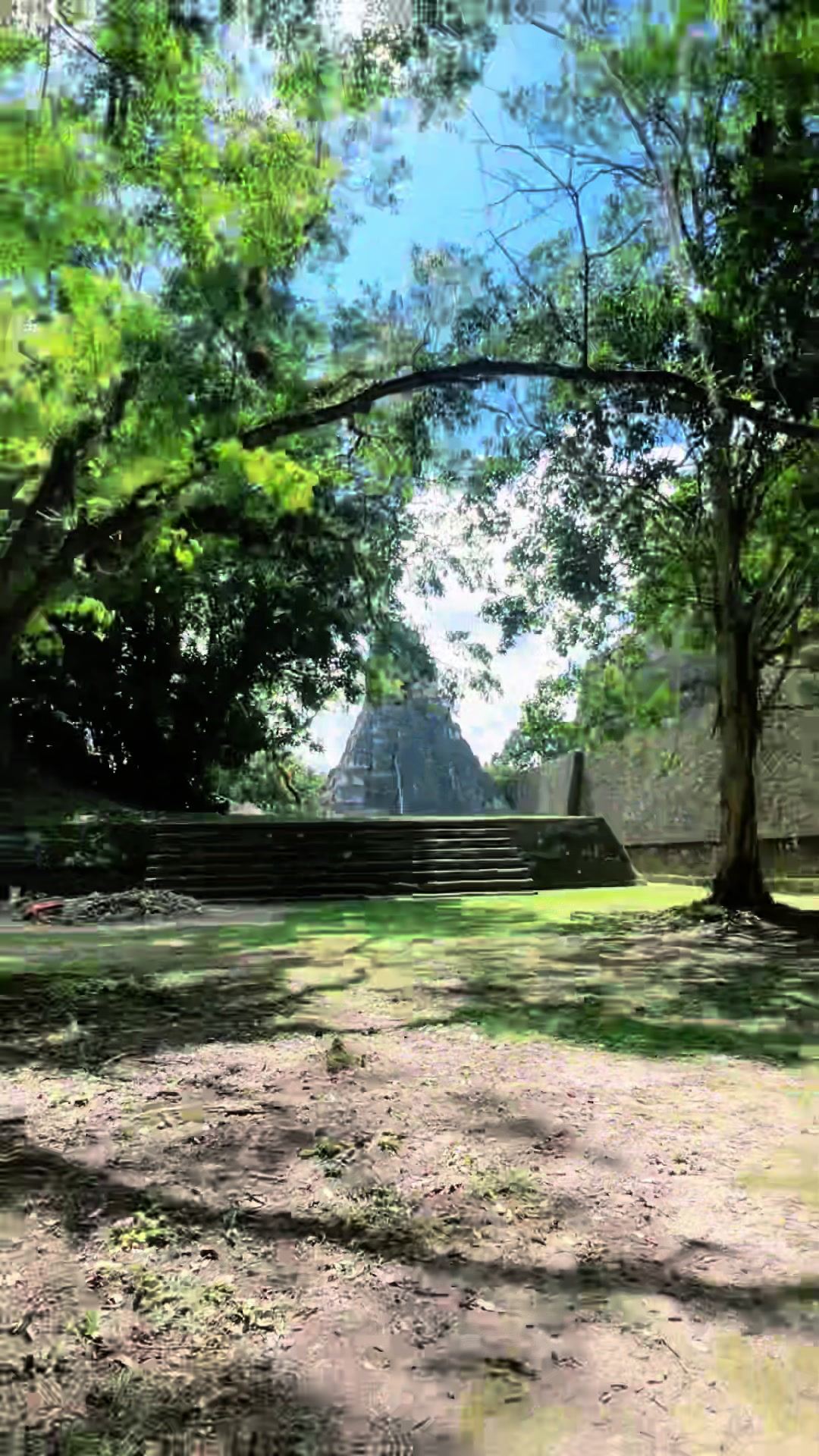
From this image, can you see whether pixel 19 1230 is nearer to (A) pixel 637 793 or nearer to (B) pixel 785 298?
(B) pixel 785 298

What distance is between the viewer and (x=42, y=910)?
10648 mm

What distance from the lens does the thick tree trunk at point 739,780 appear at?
1020cm

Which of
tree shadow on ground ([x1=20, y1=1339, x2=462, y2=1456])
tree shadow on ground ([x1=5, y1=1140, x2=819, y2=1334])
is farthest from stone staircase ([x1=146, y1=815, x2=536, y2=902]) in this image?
tree shadow on ground ([x1=20, y1=1339, x2=462, y2=1456])

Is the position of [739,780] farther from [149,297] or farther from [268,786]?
[268,786]

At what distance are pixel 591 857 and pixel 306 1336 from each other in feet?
45.8

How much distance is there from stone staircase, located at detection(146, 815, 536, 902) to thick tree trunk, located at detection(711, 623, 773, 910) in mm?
4542

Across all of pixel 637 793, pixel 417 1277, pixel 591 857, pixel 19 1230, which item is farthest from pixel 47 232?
pixel 637 793

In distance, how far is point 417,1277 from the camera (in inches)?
97.7

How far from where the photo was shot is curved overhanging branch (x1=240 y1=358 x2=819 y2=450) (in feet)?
23.8

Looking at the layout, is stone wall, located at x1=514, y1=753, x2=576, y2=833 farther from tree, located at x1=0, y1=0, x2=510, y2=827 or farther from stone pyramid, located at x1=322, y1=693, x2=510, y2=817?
tree, located at x1=0, y1=0, x2=510, y2=827

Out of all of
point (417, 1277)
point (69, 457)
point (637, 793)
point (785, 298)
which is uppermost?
point (785, 298)

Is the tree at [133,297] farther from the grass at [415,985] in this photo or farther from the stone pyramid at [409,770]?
the stone pyramid at [409,770]

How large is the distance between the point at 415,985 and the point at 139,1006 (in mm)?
1715

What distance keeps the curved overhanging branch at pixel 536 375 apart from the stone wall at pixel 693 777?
15.0 feet
